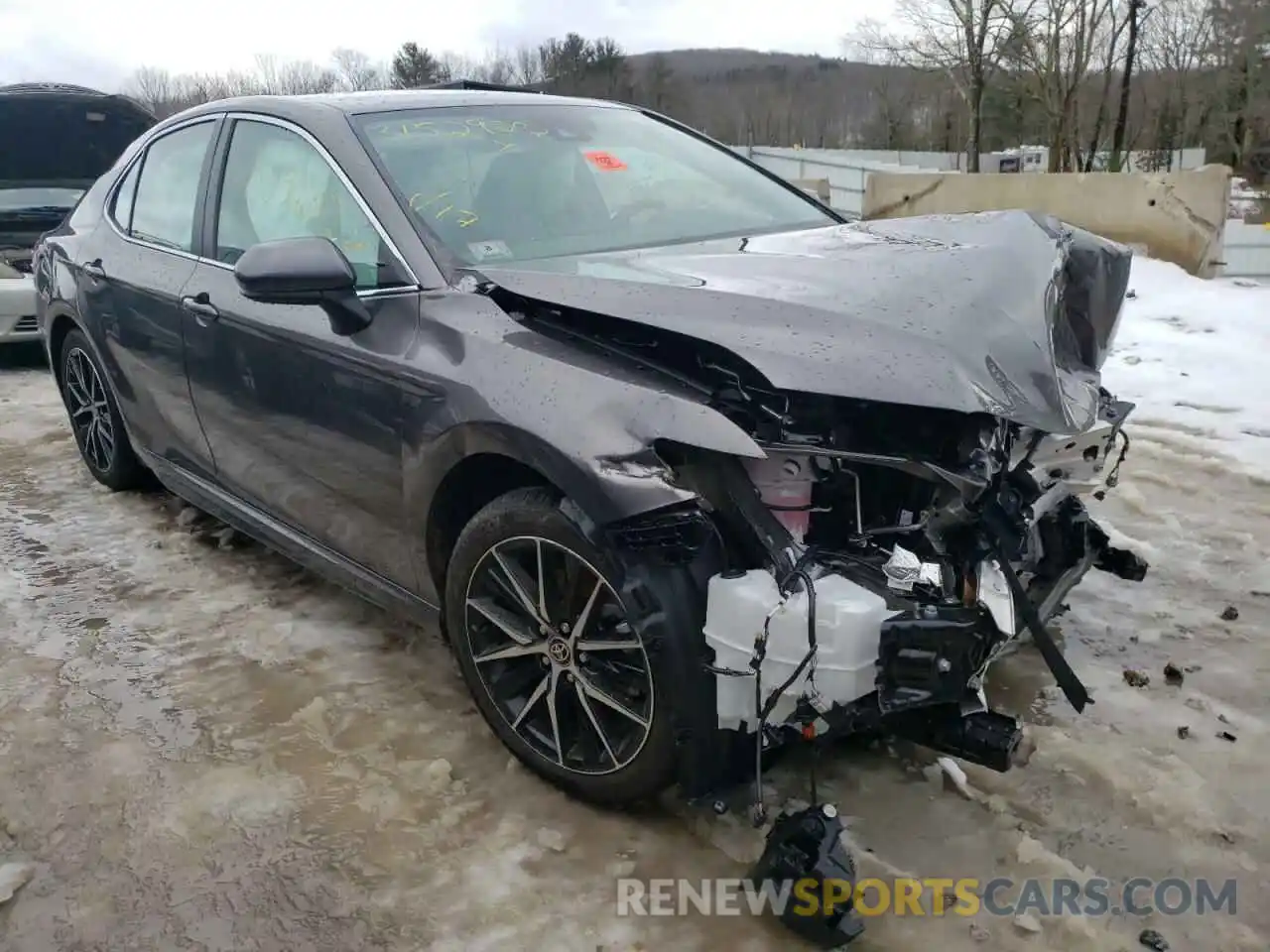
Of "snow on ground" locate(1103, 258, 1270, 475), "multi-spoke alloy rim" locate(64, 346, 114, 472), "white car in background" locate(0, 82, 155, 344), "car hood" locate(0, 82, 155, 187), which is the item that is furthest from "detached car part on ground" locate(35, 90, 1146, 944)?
"car hood" locate(0, 82, 155, 187)

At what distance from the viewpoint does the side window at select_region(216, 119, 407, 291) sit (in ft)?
Result: 9.12

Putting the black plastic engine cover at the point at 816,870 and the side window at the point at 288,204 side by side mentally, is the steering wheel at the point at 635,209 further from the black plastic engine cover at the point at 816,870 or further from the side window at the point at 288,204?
the black plastic engine cover at the point at 816,870

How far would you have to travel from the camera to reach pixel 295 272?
8.32ft

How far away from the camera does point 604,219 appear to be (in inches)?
121

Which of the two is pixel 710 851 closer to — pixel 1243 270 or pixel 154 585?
pixel 154 585

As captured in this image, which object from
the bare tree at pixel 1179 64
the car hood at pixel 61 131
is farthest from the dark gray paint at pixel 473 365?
the bare tree at pixel 1179 64

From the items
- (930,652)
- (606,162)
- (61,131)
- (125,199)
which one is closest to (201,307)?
(125,199)

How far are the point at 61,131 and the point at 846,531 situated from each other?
8.50 m

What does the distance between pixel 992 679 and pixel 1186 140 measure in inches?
2238

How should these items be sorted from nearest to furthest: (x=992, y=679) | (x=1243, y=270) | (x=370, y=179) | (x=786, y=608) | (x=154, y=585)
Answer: (x=786, y=608)
(x=370, y=179)
(x=992, y=679)
(x=154, y=585)
(x=1243, y=270)

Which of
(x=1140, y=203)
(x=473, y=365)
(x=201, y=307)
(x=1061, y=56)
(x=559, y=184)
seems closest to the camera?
(x=473, y=365)

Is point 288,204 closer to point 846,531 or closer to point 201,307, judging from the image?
point 201,307

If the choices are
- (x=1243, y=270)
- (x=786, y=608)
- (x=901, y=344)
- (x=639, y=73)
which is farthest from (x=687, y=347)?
(x=639, y=73)

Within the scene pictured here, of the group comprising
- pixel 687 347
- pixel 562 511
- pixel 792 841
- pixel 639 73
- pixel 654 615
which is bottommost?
pixel 792 841
